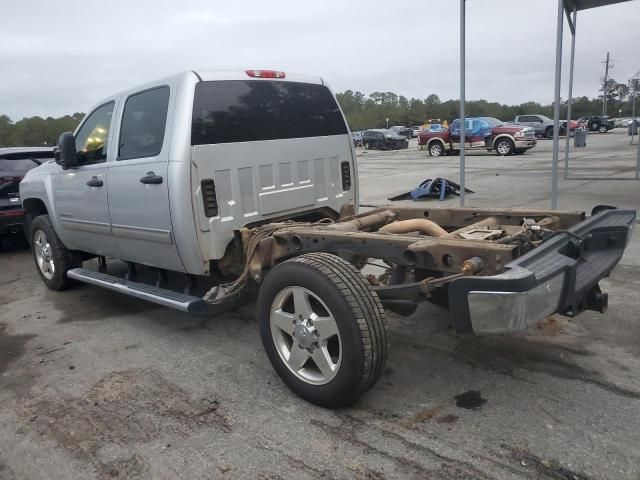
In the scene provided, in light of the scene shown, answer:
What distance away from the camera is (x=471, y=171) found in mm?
17969

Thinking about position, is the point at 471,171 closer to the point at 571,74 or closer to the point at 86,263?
the point at 571,74

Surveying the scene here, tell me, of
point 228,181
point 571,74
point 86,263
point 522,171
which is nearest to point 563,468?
point 228,181

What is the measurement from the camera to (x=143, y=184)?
4113 millimetres

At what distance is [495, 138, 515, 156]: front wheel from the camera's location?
2480cm

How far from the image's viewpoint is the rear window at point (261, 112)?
393 cm

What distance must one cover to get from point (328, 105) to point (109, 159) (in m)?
1.94

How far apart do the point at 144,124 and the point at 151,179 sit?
60 cm

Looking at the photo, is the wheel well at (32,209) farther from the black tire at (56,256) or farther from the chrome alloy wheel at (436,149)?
the chrome alloy wheel at (436,149)

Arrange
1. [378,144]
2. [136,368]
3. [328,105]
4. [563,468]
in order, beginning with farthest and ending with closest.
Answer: [378,144], [328,105], [136,368], [563,468]

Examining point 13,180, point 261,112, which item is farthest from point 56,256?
point 13,180

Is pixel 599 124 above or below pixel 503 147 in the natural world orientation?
above

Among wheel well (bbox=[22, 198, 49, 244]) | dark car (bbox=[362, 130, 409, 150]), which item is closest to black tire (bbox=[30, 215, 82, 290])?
wheel well (bbox=[22, 198, 49, 244])

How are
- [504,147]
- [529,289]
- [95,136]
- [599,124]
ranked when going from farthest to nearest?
1. [599,124]
2. [504,147]
3. [95,136]
4. [529,289]

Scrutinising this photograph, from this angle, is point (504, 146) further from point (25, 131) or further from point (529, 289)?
point (25, 131)
